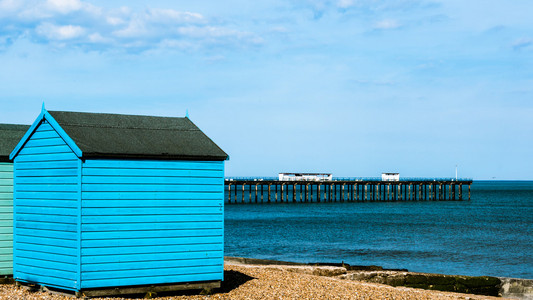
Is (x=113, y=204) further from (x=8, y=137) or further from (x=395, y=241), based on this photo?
(x=395, y=241)

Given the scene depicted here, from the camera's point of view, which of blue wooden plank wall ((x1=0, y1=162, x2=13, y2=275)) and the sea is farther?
the sea

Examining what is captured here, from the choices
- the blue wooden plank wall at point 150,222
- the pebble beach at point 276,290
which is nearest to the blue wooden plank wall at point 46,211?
the blue wooden plank wall at point 150,222

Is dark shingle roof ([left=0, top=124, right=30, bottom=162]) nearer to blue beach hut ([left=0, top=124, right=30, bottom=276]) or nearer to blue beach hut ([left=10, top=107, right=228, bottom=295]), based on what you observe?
blue beach hut ([left=0, top=124, right=30, bottom=276])

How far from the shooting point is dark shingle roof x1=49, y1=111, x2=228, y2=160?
37.0 ft

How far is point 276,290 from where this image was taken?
42.5 ft

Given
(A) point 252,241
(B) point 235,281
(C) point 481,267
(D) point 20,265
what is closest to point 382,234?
(A) point 252,241

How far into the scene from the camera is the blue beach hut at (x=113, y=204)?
35.9ft

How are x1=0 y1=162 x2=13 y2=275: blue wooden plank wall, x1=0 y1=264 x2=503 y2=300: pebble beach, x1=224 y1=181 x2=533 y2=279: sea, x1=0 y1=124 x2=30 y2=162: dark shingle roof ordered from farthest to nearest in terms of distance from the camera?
x1=224 y1=181 x2=533 y2=279: sea → x1=0 y1=124 x2=30 y2=162: dark shingle roof → x1=0 y1=162 x2=13 y2=275: blue wooden plank wall → x1=0 y1=264 x2=503 y2=300: pebble beach

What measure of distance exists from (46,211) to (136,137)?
2161 millimetres

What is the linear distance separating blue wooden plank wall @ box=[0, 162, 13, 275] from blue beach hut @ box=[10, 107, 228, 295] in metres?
0.74

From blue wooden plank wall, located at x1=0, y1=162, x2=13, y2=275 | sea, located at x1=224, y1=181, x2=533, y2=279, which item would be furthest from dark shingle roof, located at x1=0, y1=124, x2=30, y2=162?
sea, located at x1=224, y1=181, x2=533, y2=279

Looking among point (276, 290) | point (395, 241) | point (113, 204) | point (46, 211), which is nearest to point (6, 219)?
point (46, 211)

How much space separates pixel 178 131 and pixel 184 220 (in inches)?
81.8

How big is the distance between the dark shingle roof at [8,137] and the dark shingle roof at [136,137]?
223cm
